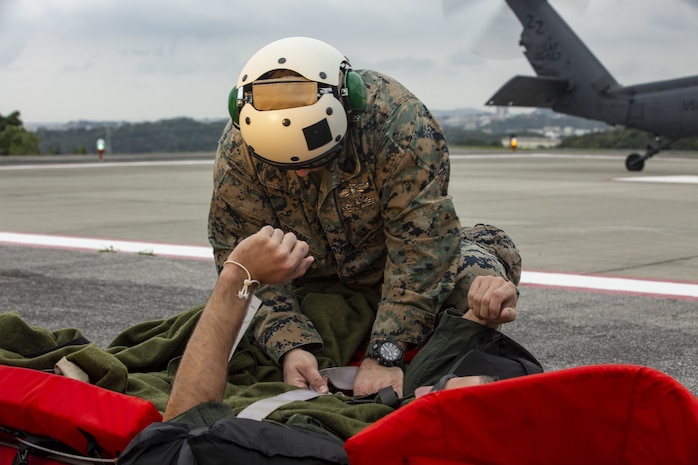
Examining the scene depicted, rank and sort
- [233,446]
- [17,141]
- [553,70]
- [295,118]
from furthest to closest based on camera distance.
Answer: [17,141], [553,70], [295,118], [233,446]

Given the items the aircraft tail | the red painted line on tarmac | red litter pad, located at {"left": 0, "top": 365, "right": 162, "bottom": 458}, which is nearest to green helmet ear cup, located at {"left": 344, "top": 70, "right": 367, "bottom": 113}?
red litter pad, located at {"left": 0, "top": 365, "right": 162, "bottom": 458}

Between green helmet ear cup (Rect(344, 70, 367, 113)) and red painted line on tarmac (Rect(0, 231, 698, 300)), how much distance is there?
3.77 meters

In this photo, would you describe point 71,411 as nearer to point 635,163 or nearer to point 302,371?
point 302,371

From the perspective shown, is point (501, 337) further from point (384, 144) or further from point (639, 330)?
point (639, 330)

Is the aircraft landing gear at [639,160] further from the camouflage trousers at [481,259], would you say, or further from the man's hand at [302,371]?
the man's hand at [302,371]

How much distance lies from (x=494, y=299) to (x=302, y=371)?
0.83 m

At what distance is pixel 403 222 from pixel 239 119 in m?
0.70

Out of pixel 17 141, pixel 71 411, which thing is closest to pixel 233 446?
pixel 71 411

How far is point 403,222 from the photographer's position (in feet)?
11.4

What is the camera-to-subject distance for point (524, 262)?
26.7 ft

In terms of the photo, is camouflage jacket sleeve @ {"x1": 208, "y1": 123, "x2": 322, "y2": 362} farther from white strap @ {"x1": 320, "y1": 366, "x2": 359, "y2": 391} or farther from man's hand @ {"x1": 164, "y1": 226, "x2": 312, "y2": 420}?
man's hand @ {"x1": 164, "y1": 226, "x2": 312, "y2": 420}

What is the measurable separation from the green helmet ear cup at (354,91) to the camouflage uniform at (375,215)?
0.14 meters

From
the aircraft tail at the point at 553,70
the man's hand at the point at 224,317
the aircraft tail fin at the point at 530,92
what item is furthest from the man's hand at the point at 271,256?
the aircraft tail at the point at 553,70

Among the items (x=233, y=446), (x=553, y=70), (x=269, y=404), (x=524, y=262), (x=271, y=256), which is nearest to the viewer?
(x=233, y=446)
